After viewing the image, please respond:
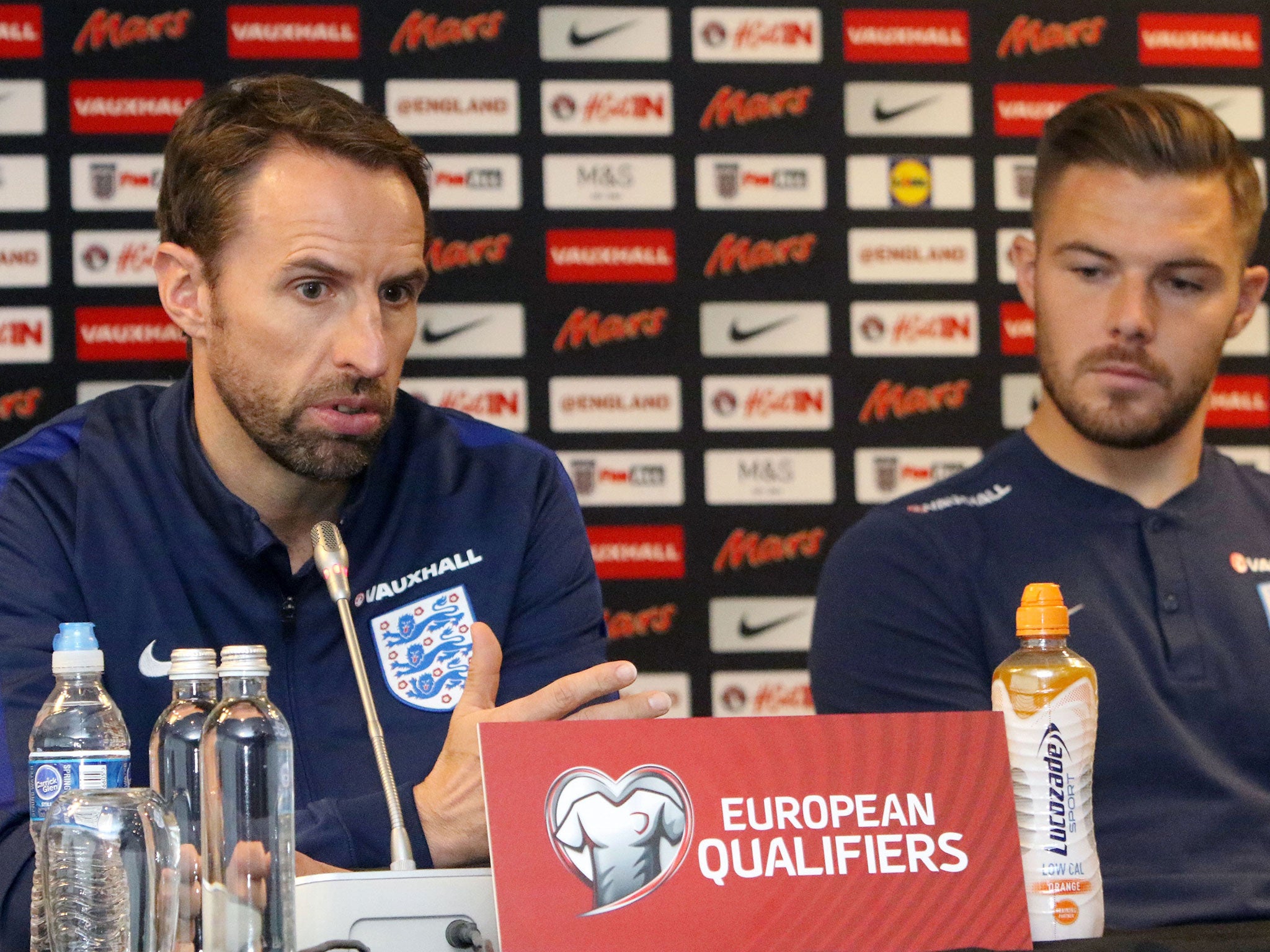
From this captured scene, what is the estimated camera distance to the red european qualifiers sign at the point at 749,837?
914mm

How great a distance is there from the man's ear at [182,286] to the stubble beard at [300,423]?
0.10m

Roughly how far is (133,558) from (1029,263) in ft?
4.11

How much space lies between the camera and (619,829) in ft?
3.06

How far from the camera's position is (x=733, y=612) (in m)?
3.27

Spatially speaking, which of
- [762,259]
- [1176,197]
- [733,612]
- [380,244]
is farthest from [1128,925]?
[762,259]

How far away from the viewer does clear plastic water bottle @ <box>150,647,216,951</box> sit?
3.24 feet

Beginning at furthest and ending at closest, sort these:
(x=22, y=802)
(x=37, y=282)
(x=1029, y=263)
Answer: (x=37, y=282) < (x=1029, y=263) < (x=22, y=802)

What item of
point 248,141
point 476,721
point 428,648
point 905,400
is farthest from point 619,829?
point 905,400

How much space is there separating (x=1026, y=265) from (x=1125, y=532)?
0.42 meters

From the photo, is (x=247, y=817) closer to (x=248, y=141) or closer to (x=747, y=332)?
(x=248, y=141)

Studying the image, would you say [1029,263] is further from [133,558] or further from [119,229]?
[119,229]

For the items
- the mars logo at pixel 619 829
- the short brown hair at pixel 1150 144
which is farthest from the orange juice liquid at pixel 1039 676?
the short brown hair at pixel 1150 144

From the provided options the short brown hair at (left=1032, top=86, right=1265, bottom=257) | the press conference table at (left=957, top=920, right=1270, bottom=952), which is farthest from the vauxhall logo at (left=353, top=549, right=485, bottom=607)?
the short brown hair at (left=1032, top=86, right=1265, bottom=257)

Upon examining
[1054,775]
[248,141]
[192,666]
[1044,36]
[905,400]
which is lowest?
[1054,775]
